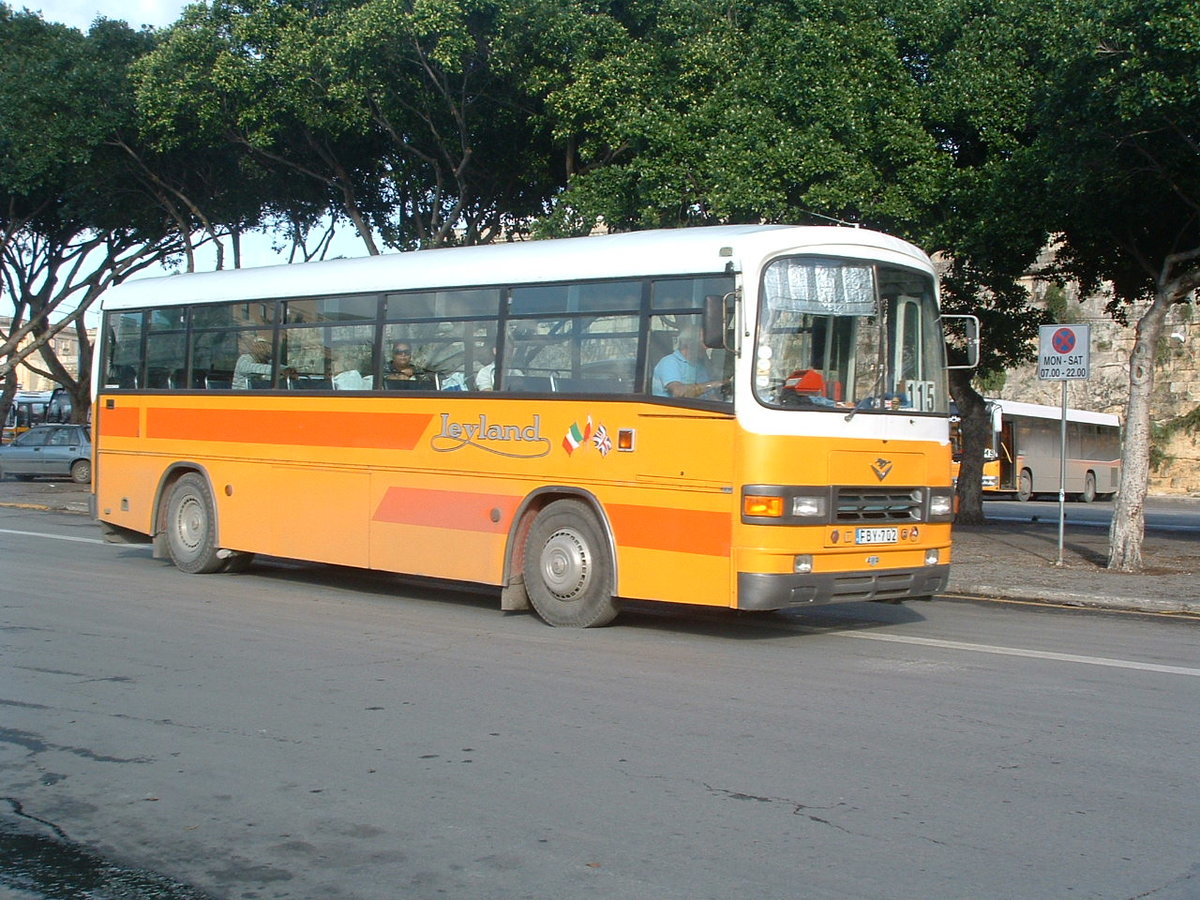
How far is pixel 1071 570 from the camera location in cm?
1608

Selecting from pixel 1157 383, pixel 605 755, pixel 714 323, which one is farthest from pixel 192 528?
pixel 1157 383

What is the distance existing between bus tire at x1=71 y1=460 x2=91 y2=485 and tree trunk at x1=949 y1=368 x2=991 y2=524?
21228 millimetres

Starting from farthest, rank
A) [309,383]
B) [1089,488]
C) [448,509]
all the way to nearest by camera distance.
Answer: [1089,488] < [309,383] < [448,509]

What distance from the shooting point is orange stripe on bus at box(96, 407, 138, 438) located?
1553cm

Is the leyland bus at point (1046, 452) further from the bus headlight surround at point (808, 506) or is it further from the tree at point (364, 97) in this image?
the bus headlight surround at point (808, 506)

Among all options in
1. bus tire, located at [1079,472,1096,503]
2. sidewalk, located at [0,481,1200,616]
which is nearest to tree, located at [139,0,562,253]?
sidewalk, located at [0,481,1200,616]

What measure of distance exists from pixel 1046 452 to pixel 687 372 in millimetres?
37275

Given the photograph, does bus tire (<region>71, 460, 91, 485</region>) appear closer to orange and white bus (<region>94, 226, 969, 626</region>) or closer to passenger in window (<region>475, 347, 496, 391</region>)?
orange and white bus (<region>94, 226, 969, 626</region>)

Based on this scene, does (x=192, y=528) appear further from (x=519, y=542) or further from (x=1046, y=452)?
(x=1046, y=452)

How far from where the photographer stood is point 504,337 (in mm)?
11461

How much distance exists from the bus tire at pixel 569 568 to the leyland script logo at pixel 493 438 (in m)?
0.51

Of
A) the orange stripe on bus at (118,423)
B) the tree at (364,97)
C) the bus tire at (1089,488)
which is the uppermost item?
the tree at (364,97)

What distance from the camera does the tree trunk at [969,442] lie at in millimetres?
24000

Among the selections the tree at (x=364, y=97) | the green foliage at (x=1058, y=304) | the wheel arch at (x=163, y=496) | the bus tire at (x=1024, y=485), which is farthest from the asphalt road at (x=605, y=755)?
the green foliage at (x=1058, y=304)
